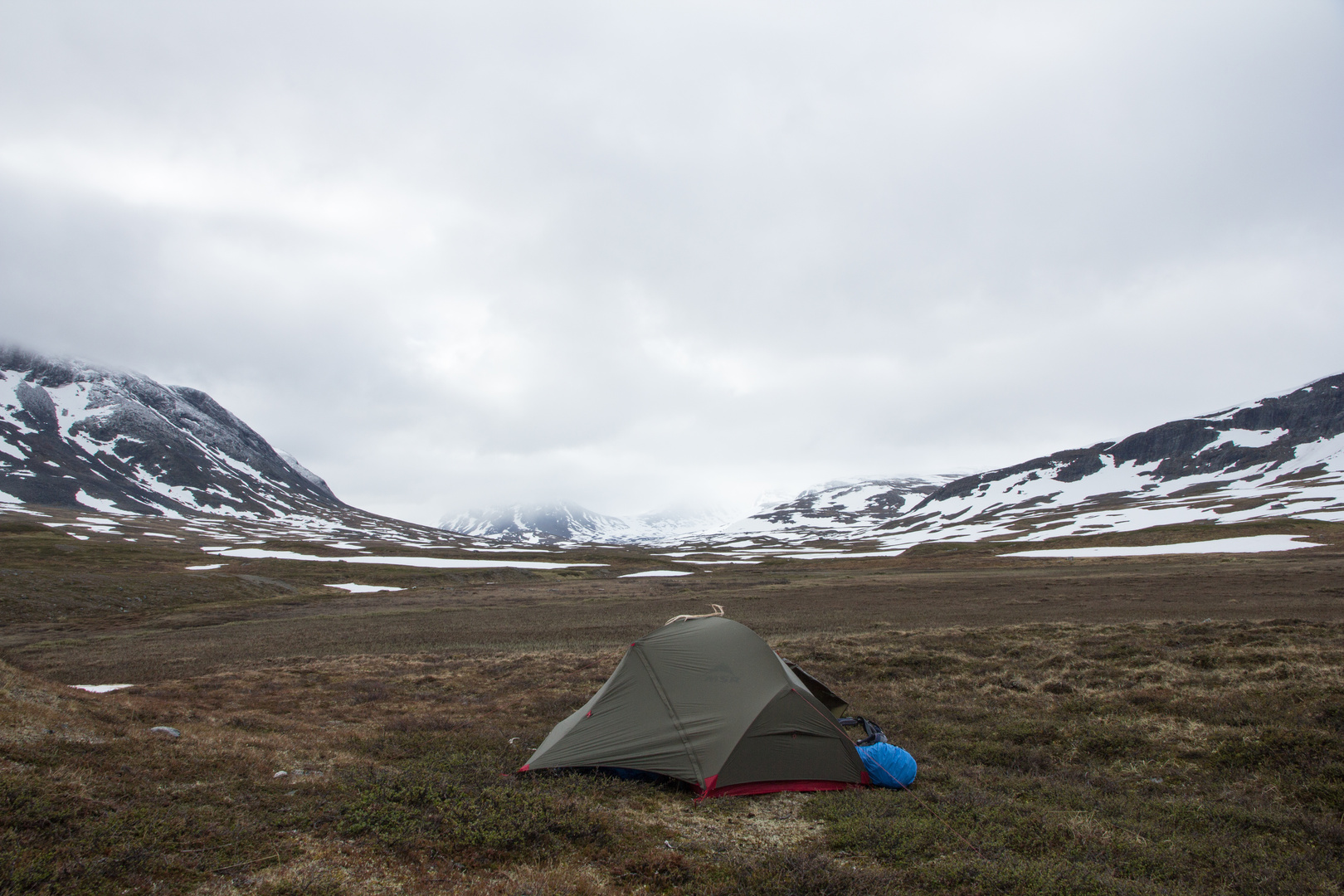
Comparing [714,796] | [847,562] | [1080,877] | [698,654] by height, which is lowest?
[847,562]

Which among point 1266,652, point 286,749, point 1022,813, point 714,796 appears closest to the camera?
point 1022,813

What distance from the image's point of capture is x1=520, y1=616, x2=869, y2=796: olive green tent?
1105 cm

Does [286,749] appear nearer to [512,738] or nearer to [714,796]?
[512,738]

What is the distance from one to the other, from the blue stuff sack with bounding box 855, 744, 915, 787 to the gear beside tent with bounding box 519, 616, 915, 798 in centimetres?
2

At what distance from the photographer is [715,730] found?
1138 centimetres

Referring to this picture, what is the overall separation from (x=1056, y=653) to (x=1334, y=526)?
97.4m

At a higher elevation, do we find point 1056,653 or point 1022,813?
point 1022,813

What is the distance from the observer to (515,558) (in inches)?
4609

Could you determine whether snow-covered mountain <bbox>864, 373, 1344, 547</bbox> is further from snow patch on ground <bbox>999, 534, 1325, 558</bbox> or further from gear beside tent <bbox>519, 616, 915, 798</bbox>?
gear beside tent <bbox>519, 616, 915, 798</bbox>

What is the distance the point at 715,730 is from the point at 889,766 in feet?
10.6

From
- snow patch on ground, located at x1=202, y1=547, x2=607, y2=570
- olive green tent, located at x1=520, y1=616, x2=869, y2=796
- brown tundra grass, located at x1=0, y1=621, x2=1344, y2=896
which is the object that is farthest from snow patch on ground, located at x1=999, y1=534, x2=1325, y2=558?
olive green tent, located at x1=520, y1=616, x2=869, y2=796

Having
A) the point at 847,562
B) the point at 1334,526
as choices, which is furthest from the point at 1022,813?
the point at 1334,526

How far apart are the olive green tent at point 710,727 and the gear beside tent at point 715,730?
0.05 ft

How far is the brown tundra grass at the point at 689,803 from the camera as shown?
6.89 m
